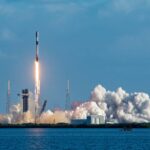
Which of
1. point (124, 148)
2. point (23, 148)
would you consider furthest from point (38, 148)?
point (124, 148)

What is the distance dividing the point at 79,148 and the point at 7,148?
44.0ft

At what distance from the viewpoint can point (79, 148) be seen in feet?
540

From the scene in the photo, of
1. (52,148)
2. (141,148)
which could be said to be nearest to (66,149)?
(52,148)

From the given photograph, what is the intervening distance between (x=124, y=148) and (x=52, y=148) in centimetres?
1328

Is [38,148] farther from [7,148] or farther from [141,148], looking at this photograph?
[141,148]

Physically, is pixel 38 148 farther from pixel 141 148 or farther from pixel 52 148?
pixel 141 148

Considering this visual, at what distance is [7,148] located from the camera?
16525cm

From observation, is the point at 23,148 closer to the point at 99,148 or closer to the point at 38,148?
the point at 38,148

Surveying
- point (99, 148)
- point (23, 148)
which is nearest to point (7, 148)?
point (23, 148)

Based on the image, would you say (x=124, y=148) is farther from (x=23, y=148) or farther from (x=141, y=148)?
(x=23, y=148)

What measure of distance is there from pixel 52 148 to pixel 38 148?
336cm

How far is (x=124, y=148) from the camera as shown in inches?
6452

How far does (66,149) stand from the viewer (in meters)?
163

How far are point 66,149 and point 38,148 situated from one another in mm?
5170
